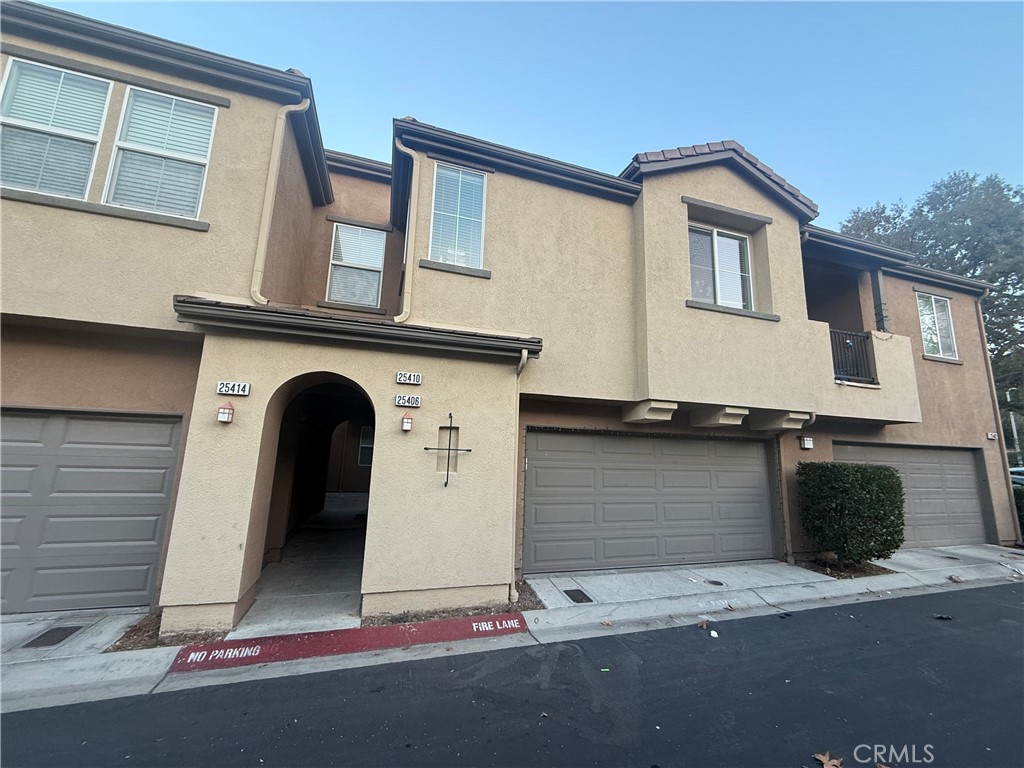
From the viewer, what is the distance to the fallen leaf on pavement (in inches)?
101

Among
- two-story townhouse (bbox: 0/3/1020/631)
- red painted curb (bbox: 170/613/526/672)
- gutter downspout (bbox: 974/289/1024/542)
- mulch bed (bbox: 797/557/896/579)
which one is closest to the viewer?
red painted curb (bbox: 170/613/526/672)

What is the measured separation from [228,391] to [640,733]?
4.89 meters

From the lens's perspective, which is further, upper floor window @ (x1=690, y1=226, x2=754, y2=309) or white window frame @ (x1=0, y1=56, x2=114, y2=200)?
upper floor window @ (x1=690, y1=226, x2=754, y2=309)

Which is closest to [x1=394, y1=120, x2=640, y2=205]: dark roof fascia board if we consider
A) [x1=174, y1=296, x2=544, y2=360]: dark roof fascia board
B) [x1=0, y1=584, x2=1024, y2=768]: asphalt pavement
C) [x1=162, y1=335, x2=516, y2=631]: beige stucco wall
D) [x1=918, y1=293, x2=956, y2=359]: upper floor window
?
[x1=174, y1=296, x2=544, y2=360]: dark roof fascia board

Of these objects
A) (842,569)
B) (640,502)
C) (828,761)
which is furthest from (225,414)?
(842,569)

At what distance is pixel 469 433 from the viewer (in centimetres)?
498

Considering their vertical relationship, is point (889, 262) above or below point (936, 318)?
above

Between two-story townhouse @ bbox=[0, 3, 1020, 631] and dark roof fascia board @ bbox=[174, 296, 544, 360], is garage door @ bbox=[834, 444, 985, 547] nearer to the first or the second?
two-story townhouse @ bbox=[0, 3, 1020, 631]

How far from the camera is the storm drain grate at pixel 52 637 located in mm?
3765

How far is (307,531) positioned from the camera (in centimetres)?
895

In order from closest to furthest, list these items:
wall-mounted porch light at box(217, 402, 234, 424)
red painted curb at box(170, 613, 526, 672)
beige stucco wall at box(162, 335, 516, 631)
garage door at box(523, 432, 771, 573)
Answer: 1. red painted curb at box(170, 613, 526, 672)
2. beige stucco wall at box(162, 335, 516, 631)
3. wall-mounted porch light at box(217, 402, 234, 424)
4. garage door at box(523, 432, 771, 573)

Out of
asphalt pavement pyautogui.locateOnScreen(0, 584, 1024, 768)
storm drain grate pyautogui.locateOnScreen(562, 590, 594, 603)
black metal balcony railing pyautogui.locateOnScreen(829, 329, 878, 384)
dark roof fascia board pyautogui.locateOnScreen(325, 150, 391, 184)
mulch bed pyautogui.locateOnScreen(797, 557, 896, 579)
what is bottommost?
asphalt pavement pyautogui.locateOnScreen(0, 584, 1024, 768)

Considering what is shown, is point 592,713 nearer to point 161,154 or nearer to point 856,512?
point 856,512

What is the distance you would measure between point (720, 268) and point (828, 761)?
6738 mm
